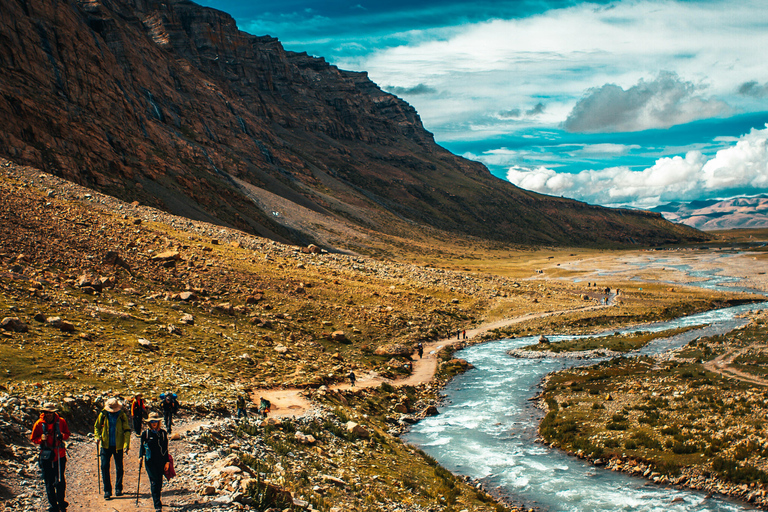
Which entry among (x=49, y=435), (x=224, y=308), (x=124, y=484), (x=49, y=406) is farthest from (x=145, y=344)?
(x=49, y=435)

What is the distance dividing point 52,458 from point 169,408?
24.3 feet

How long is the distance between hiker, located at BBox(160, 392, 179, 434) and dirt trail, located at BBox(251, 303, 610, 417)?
5638 mm

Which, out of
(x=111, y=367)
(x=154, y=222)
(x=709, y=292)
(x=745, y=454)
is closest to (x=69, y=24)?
(x=154, y=222)

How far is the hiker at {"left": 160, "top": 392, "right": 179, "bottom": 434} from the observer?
19266 mm

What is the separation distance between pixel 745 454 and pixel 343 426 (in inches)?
741

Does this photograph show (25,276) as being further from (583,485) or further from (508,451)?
(583,485)

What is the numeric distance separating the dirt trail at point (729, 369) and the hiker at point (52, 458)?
126 feet

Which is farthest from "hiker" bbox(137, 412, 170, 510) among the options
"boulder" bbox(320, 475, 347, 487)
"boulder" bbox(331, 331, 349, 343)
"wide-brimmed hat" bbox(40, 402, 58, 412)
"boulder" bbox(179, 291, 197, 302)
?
"boulder" bbox(331, 331, 349, 343)

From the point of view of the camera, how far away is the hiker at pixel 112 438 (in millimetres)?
13352

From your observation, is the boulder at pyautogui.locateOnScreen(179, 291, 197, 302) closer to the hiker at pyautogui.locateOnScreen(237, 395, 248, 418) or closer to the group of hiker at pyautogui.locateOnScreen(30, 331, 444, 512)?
the hiker at pyautogui.locateOnScreen(237, 395, 248, 418)

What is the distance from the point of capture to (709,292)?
90.9 metres

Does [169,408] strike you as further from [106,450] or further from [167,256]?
[167,256]

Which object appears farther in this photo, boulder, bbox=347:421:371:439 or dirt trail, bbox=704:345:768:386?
dirt trail, bbox=704:345:768:386

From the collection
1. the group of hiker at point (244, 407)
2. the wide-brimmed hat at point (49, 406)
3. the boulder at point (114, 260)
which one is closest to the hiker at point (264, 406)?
the group of hiker at point (244, 407)
